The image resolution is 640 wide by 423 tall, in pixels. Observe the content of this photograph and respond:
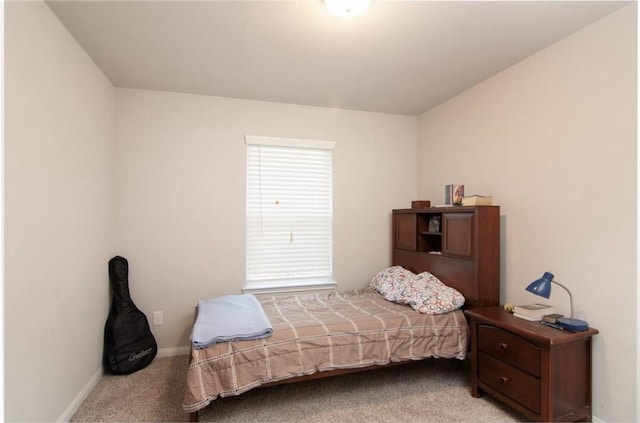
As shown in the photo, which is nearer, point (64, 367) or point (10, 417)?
point (10, 417)

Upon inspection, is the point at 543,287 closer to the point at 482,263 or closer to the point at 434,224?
the point at 482,263

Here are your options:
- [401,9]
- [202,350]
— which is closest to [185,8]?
[401,9]

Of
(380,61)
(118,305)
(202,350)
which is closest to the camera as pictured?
(202,350)

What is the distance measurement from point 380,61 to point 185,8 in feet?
4.50

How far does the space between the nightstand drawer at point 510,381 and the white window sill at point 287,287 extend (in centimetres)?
157

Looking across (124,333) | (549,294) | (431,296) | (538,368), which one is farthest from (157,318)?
(549,294)

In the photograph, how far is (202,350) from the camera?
194cm

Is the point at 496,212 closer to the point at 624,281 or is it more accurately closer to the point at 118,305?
the point at 624,281

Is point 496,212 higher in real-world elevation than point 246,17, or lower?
lower

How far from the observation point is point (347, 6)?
170 centimetres

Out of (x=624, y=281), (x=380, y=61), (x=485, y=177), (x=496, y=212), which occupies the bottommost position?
(x=624, y=281)

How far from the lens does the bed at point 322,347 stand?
1.93 meters

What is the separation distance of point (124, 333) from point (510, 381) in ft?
9.58

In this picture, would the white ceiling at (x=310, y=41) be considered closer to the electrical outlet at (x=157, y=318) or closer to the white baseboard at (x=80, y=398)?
the electrical outlet at (x=157, y=318)
